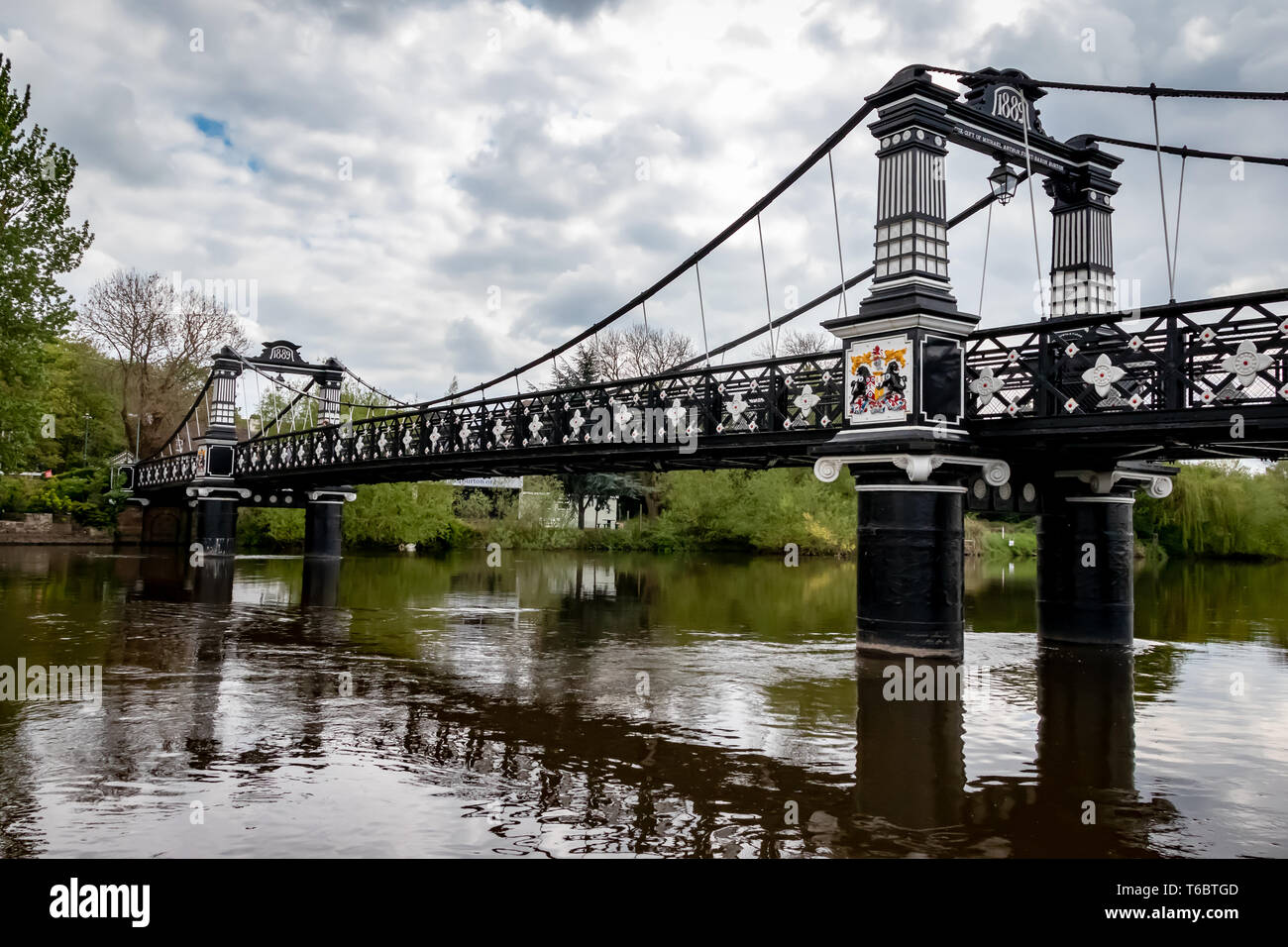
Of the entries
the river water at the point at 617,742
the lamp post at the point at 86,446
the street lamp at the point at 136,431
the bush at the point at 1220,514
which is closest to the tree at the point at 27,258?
the river water at the point at 617,742

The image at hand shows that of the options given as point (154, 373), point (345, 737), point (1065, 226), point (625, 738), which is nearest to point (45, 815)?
point (345, 737)

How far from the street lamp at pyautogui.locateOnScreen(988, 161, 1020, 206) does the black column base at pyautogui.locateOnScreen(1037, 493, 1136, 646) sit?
4.70 m

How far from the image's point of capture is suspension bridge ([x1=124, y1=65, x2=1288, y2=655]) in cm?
1112

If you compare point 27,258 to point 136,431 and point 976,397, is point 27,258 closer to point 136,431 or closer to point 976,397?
point 976,397

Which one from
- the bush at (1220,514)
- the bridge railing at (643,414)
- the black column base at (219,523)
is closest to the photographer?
the bridge railing at (643,414)

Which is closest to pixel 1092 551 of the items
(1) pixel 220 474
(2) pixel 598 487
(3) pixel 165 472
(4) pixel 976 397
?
(4) pixel 976 397

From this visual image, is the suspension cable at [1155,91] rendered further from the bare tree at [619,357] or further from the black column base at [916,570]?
the bare tree at [619,357]

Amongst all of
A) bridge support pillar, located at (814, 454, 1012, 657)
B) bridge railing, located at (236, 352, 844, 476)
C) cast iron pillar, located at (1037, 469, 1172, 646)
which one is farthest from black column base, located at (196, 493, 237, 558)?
cast iron pillar, located at (1037, 469, 1172, 646)

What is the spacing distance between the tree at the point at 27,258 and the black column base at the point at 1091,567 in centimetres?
2088

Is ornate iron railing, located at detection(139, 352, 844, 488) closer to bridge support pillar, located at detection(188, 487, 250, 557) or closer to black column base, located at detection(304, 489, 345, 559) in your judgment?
black column base, located at detection(304, 489, 345, 559)

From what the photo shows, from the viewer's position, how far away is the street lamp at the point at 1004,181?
50.2 ft

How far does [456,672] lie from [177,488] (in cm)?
3450

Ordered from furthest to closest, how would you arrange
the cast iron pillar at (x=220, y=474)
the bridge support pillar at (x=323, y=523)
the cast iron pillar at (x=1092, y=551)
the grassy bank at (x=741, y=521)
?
1. the grassy bank at (x=741, y=521)
2. the cast iron pillar at (x=220, y=474)
3. the bridge support pillar at (x=323, y=523)
4. the cast iron pillar at (x=1092, y=551)

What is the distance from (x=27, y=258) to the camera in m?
22.0
